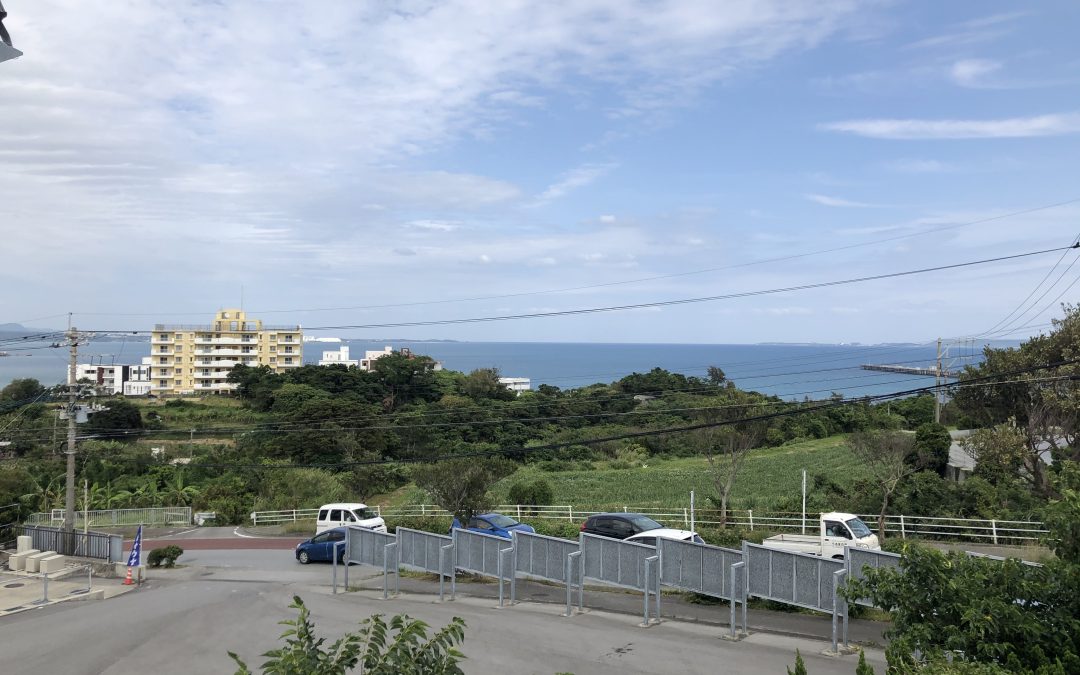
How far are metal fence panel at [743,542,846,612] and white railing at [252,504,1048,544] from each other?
8.27 meters

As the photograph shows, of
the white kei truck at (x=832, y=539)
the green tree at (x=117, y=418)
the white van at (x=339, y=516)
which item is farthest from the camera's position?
the green tree at (x=117, y=418)

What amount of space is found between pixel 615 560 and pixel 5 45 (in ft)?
43.8

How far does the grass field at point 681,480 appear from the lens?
1537 inches

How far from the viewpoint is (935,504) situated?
86.1ft

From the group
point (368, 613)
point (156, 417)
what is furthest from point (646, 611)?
point (156, 417)

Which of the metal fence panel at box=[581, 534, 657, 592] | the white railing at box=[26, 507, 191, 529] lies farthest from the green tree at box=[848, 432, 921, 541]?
the white railing at box=[26, 507, 191, 529]

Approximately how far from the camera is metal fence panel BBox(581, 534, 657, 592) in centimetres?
1577

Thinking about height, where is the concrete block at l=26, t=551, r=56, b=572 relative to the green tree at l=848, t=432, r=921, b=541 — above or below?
below

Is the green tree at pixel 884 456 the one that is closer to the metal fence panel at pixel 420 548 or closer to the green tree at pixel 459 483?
the green tree at pixel 459 483

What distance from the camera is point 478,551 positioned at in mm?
18359

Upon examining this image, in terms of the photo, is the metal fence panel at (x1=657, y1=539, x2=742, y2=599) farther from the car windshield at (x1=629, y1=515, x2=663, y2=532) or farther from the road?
the car windshield at (x1=629, y1=515, x2=663, y2=532)

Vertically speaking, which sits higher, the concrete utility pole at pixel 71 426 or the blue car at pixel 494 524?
the concrete utility pole at pixel 71 426

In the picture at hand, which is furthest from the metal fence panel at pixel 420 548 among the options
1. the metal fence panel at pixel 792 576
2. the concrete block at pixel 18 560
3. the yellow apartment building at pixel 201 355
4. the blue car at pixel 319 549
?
the yellow apartment building at pixel 201 355

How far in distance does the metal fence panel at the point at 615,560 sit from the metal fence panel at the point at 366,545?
547 cm
